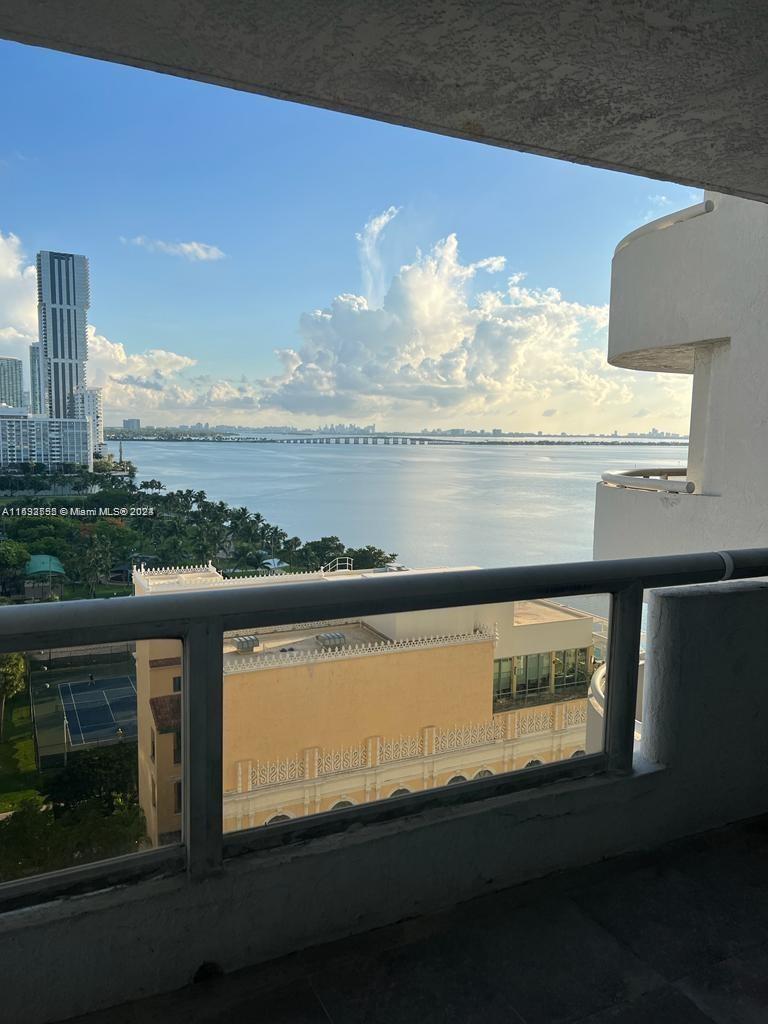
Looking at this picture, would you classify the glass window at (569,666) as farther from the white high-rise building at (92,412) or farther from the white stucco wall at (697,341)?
the white high-rise building at (92,412)

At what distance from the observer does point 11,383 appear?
1836 inches

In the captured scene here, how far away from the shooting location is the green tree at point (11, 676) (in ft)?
4.65

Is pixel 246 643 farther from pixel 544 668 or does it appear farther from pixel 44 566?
pixel 44 566

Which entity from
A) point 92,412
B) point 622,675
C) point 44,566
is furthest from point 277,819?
point 92,412

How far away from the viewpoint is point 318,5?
4.47 feet

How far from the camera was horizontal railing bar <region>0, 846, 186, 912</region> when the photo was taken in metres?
1.50

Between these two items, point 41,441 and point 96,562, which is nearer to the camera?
point 96,562

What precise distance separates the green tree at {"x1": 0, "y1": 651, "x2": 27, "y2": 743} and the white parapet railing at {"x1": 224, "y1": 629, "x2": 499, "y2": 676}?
449 millimetres

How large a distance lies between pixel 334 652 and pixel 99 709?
23.5 inches

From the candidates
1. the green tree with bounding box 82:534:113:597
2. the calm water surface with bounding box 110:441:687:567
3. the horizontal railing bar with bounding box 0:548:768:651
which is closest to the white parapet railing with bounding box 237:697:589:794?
the horizontal railing bar with bounding box 0:548:768:651

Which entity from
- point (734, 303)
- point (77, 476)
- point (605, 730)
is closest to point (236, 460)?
point (77, 476)

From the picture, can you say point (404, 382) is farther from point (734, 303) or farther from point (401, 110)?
point (401, 110)

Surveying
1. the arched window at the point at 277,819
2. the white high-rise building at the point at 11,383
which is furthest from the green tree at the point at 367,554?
the arched window at the point at 277,819

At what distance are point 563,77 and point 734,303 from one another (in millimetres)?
8471
